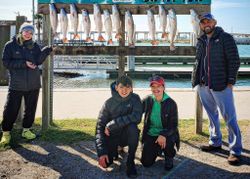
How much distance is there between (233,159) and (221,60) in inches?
49.7

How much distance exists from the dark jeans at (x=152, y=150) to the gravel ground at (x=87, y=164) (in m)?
0.10

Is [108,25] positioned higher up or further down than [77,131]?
higher up

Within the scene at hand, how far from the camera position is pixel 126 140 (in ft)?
15.3

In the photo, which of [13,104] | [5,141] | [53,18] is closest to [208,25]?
[53,18]

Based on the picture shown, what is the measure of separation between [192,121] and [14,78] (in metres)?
3.54

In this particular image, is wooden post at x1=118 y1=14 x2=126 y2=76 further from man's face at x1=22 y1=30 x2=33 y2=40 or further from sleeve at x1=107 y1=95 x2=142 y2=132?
sleeve at x1=107 y1=95 x2=142 y2=132

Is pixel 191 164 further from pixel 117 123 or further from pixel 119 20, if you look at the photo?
pixel 119 20

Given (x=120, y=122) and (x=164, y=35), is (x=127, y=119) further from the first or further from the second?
(x=164, y=35)

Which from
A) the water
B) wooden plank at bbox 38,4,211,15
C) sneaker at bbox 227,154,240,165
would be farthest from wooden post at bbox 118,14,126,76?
the water

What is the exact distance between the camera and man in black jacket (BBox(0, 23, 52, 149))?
5.52 metres

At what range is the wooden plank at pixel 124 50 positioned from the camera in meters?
6.03

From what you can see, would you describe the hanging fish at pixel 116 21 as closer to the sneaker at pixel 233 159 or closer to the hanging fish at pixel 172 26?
the hanging fish at pixel 172 26

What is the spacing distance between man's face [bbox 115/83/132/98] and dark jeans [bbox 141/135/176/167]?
25.8 inches

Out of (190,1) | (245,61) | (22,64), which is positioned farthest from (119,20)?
(245,61)
